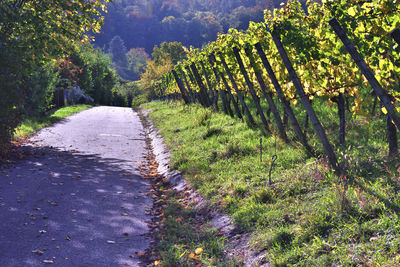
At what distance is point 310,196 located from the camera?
511 centimetres

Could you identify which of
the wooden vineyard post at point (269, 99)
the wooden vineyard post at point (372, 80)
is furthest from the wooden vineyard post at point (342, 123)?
the wooden vineyard post at point (372, 80)

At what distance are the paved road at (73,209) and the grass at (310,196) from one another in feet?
4.46

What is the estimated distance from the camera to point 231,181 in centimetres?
660

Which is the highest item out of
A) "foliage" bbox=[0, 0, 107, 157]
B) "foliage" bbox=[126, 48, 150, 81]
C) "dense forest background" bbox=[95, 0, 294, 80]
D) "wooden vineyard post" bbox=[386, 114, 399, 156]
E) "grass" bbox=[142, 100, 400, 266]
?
"dense forest background" bbox=[95, 0, 294, 80]

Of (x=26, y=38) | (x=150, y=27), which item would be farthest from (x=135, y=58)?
(x=26, y=38)

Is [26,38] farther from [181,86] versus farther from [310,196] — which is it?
[181,86]

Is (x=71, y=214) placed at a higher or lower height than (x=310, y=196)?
higher

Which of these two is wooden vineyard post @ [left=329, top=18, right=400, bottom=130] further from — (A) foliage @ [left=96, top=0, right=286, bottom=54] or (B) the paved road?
(A) foliage @ [left=96, top=0, right=286, bottom=54]

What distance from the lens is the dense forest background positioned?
158125mm

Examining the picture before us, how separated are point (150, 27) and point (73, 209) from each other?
18687 centimetres

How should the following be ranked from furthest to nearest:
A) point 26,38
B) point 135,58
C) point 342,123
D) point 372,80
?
point 135,58, point 26,38, point 342,123, point 372,80

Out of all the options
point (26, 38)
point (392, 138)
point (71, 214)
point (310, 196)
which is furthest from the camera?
point (26, 38)

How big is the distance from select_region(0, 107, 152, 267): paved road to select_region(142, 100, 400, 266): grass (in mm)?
1360

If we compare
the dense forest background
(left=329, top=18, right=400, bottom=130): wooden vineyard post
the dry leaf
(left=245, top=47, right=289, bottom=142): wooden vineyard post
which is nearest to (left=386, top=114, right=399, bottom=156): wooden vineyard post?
(left=329, top=18, right=400, bottom=130): wooden vineyard post
